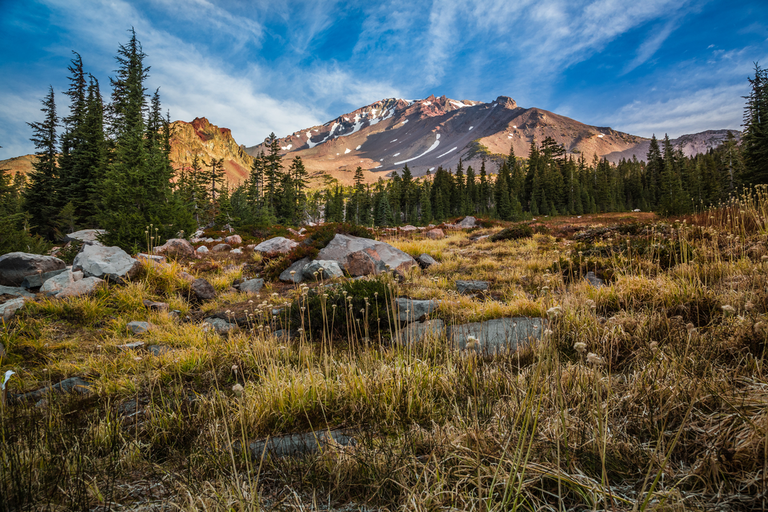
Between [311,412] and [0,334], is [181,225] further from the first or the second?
[311,412]

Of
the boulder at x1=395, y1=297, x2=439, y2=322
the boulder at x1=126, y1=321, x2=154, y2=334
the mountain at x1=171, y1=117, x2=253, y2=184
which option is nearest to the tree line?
the boulder at x1=126, y1=321, x2=154, y2=334

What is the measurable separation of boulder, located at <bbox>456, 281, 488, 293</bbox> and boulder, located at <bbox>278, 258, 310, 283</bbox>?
393cm

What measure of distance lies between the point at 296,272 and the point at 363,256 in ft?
5.95

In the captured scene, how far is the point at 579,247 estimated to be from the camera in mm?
7891

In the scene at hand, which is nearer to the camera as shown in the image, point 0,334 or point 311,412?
point 311,412

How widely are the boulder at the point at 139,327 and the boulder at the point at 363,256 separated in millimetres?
4313

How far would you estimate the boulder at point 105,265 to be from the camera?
6.06 meters

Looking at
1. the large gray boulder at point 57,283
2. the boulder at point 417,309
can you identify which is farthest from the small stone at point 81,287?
the boulder at point 417,309

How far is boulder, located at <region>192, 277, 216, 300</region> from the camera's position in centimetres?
635

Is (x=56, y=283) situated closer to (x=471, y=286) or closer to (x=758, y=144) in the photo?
(x=471, y=286)

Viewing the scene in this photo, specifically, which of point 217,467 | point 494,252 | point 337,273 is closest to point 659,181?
point 494,252

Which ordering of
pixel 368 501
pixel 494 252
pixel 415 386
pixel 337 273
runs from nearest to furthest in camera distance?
pixel 368 501, pixel 415 386, pixel 337 273, pixel 494 252

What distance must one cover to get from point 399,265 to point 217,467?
726 centimetres

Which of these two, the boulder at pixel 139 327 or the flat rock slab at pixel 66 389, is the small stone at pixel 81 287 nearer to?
the boulder at pixel 139 327
